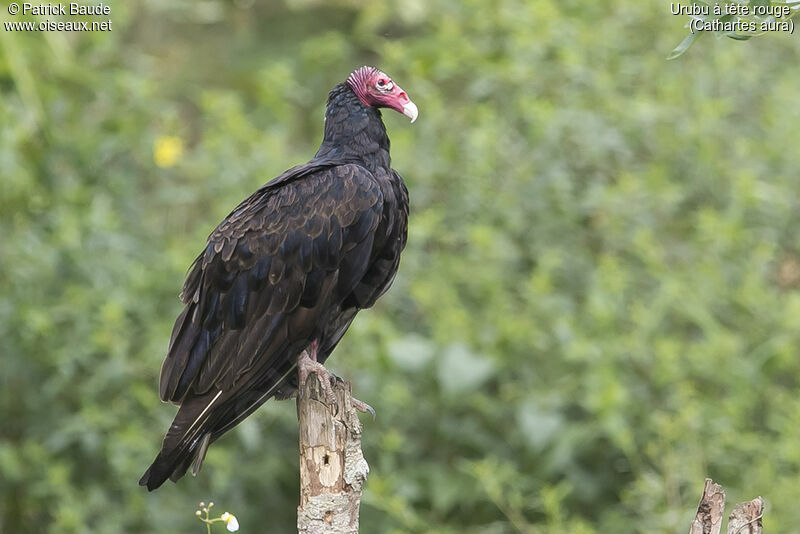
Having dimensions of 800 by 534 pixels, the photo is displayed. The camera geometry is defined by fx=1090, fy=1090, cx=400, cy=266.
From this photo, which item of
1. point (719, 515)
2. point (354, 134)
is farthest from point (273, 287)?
point (719, 515)

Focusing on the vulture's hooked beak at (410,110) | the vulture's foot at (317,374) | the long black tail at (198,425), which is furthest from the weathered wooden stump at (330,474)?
the vulture's hooked beak at (410,110)

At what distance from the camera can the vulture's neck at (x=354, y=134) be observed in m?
3.37

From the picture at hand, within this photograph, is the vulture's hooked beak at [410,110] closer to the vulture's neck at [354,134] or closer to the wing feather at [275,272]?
the vulture's neck at [354,134]

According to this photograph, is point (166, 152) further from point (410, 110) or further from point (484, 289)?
point (410, 110)

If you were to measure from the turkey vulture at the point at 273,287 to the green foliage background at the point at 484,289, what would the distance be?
1135 millimetres

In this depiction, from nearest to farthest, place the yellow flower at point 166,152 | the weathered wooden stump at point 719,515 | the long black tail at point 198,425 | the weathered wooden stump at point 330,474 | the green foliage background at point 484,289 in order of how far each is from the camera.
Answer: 1. the weathered wooden stump at point 719,515
2. the weathered wooden stump at point 330,474
3. the long black tail at point 198,425
4. the green foliage background at point 484,289
5. the yellow flower at point 166,152

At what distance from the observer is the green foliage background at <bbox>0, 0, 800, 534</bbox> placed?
4398 millimetres

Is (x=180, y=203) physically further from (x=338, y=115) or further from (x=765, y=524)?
(x=765, y=524)

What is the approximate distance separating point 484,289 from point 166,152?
1579 millimetres

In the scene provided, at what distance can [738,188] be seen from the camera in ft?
16.2

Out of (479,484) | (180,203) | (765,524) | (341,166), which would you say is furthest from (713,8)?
(180,203)

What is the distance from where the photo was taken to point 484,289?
495 centimetres

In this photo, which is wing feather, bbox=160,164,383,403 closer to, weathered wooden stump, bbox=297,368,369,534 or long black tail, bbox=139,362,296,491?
long black tail, bbox=139,362,296,491

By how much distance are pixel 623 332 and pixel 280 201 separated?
7.14ft
